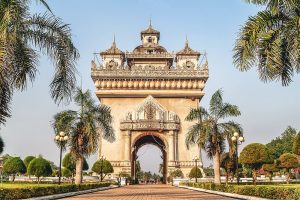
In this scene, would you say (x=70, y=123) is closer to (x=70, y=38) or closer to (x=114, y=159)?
(x=70, y=38)

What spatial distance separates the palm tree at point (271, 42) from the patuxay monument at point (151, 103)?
31.0 metres

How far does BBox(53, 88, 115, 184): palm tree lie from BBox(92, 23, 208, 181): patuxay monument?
1857 cm

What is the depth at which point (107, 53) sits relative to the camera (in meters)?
51.1

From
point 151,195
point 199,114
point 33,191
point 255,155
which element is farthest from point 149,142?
point 33,191

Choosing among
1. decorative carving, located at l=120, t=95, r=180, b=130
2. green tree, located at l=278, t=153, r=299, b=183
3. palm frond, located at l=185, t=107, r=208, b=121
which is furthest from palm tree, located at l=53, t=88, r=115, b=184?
green tree, located at l=278, t=153, r=299, b=183

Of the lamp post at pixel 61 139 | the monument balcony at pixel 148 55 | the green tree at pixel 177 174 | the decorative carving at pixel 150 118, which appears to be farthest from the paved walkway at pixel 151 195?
the monument balcony at pixel 148 55

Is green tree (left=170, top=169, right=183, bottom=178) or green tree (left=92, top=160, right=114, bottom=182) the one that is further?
green tree (left=170, top=169, right=183, bottom=178)

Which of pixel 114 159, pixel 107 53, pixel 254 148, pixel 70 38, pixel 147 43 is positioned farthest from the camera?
pixel 147 43

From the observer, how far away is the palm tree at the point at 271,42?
524 inches

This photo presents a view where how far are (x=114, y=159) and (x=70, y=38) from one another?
3251cm

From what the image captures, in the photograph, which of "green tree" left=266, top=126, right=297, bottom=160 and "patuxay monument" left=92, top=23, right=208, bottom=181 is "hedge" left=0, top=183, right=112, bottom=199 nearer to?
"patuxay monument" left=92, top=23, right=208, bottom=181

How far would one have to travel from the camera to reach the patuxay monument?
4484 cm

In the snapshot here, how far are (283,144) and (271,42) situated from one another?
67611mm

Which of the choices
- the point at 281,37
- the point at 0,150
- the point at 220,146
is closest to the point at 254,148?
the point at 220,146
